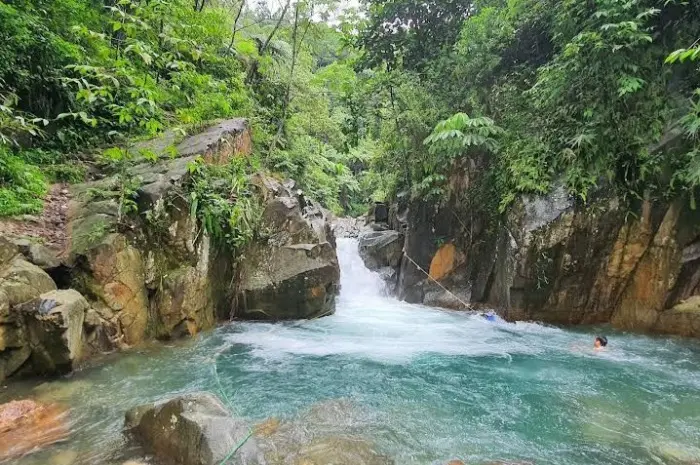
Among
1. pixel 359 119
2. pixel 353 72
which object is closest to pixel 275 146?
pixel 359 119

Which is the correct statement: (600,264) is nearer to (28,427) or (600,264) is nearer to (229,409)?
(229,409)

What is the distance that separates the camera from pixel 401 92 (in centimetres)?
1209

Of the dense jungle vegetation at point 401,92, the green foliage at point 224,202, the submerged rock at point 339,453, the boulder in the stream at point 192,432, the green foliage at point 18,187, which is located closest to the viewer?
the boulder in the stream at point 192,432

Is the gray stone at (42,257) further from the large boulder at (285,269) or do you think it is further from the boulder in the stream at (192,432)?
the large boulder at (285,269)

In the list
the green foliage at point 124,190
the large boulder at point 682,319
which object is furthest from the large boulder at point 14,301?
the large boulder at point 682,319

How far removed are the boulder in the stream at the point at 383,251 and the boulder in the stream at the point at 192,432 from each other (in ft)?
28.1

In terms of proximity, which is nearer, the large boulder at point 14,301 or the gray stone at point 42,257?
the large boulder at point 14,301

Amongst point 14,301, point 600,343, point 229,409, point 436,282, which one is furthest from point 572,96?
point 14,301

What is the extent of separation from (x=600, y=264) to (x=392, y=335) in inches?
175

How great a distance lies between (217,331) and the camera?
806cm

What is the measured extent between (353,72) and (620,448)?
12.2 meters

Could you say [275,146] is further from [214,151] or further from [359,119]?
[214,151]

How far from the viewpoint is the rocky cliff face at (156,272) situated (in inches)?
207

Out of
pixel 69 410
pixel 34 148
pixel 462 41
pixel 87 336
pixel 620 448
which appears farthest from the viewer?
pixel 462 41
